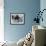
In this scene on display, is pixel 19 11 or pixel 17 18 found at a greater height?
pixel 19 11

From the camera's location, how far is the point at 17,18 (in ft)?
19.4

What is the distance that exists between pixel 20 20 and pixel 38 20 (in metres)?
0.79

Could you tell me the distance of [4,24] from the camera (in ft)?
19.3

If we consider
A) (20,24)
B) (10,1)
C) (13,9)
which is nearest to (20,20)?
(20,24)

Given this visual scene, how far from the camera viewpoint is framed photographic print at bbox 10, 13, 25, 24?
5.91m

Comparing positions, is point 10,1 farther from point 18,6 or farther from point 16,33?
point 16,33

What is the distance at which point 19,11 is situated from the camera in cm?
593

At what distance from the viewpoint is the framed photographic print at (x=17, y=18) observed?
19.4 feet

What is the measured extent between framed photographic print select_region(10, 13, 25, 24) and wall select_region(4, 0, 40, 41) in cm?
13

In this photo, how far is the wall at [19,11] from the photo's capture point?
19.3 feet

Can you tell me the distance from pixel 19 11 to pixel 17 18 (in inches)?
12.6

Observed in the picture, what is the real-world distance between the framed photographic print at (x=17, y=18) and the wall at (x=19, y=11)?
0.13 metres

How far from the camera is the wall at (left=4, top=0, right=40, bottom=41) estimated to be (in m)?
5.89

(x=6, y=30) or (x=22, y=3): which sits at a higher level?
(x=22, y=3)
